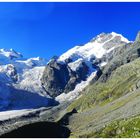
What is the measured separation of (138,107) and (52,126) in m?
35.1

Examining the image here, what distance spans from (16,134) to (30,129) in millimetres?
6896

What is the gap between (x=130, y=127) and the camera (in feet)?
379

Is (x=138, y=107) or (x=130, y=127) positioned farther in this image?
(x=138, y=107)

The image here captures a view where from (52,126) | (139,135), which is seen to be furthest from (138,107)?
(139,135)

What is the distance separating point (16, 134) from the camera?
133500 mm

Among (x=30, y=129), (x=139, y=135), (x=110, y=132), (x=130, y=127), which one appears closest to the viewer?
(x=139, y=135)

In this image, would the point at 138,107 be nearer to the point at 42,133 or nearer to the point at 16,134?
the point at 42,133

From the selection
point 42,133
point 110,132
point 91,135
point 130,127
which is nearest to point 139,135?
point 130,127

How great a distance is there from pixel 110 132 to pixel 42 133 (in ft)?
89.2

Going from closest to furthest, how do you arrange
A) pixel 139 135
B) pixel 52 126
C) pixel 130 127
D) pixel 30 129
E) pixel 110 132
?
pixel 139 135 < pixel 130 127 < pixel 110 132 < pixel 30 129 < pixel 52 126

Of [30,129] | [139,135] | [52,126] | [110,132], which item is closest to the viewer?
[139,135]

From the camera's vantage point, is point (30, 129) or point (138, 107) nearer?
point (30, 129)

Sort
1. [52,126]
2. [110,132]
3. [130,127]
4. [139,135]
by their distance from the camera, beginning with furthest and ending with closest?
[52,126] < [110,132] < [130,127] < [139,135]

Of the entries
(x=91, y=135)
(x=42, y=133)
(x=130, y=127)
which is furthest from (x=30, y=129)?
(x=130, y=127)
